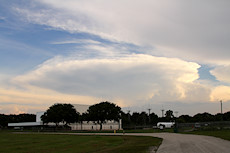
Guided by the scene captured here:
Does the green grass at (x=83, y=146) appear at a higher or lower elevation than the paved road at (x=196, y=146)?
lower

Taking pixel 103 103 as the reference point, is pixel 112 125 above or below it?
below

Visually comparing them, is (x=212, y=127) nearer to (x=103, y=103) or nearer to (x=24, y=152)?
(x=24, y=152)

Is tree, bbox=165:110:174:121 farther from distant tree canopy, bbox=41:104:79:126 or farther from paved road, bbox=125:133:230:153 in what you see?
paved road, bbox=125:133:230:153

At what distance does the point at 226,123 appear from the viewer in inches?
2312

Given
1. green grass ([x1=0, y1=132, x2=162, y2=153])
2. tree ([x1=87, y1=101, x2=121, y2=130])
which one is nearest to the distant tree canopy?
tree ([x1=87, y1=101, x2=121, y2=130])

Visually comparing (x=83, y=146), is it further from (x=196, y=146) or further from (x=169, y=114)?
(x=169, y=114)

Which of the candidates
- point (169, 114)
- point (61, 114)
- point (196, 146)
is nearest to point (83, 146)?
point (196, 146)

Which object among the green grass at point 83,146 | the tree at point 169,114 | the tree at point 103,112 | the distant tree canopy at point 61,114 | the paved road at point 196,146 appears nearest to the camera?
the paved road at point 196,146

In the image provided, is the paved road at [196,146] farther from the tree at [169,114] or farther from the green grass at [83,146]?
the tree at [169,114]

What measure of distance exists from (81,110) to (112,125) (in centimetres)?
2377

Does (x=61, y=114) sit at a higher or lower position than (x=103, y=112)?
lower

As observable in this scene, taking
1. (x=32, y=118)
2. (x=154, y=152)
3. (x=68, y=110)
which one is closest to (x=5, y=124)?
(x=32, y=118)

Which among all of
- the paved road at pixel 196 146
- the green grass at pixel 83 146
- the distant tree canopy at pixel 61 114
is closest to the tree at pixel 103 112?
the distant tree canopy at pixel 61 114

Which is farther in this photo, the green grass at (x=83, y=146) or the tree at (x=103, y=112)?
the tree at (x=103, y=112)
